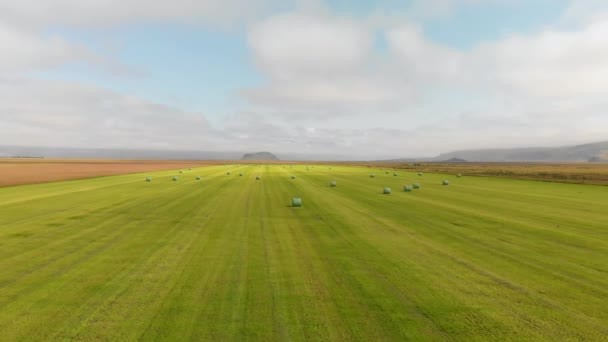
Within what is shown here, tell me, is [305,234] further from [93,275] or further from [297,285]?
[93,275]

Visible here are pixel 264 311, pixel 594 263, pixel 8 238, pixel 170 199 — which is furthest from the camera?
pixel 170 199

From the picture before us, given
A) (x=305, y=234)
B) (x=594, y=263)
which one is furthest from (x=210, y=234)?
(x=594, y=263)

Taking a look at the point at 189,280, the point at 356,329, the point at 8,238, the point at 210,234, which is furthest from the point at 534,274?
the point at 8,238

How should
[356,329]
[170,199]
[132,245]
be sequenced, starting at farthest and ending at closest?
[170,199] → [132,245] → [356,329]

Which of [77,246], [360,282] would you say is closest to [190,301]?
[360,282]

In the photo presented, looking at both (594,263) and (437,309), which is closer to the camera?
(437,309)

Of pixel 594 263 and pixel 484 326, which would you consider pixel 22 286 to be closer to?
pixel 484 326

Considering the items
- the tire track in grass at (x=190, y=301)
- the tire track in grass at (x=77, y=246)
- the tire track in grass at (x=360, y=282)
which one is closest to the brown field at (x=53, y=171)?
the tire track in grass at (x=77, y=246)

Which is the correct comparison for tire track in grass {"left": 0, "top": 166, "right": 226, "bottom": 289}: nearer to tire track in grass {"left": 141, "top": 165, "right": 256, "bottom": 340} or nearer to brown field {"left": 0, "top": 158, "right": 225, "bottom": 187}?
tire track in grass {"left": 141, "top": 165, "right": 256, "bottom": 340}
